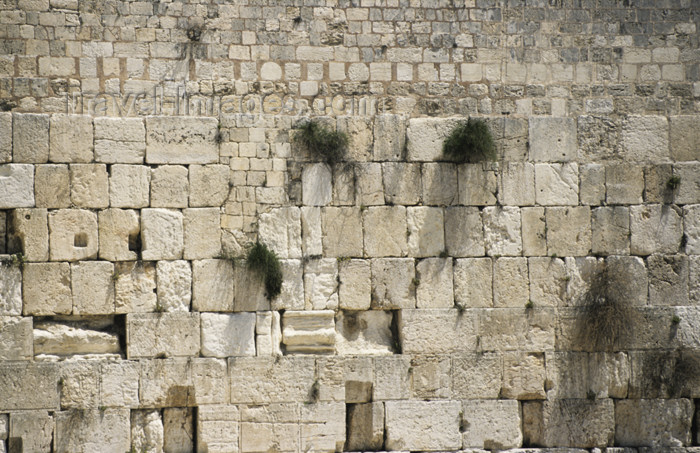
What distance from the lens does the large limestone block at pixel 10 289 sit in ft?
25.5

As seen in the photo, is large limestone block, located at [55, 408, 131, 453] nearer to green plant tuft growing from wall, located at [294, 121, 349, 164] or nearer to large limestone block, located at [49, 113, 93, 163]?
large limestone block, located at [49, 113, 93, 163]

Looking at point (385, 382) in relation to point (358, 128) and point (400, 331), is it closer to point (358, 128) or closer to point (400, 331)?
point (400, 331)

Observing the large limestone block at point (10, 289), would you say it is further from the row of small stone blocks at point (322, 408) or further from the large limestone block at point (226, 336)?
the large limestone block at point (226, 336)

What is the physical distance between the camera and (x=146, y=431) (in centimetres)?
790

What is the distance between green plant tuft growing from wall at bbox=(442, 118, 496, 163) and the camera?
27.6 ft

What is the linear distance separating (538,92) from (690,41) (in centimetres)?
179

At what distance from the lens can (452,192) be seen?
8.52 metres

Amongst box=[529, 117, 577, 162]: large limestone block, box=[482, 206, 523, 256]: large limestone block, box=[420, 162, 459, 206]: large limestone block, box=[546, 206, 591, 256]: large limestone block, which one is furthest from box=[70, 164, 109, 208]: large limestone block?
box=[546, 206, 591, 256]: large limestone block

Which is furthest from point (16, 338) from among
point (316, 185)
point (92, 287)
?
point (316, 185)

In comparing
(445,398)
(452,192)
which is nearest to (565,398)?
(445,398)

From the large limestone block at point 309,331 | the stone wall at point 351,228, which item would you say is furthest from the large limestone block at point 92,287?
the large limestone block at point 309,331

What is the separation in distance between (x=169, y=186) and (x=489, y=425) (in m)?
3.95

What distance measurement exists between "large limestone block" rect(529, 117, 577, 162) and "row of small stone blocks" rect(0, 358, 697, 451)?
236cm

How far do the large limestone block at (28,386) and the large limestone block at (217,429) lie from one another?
4.45 ft
